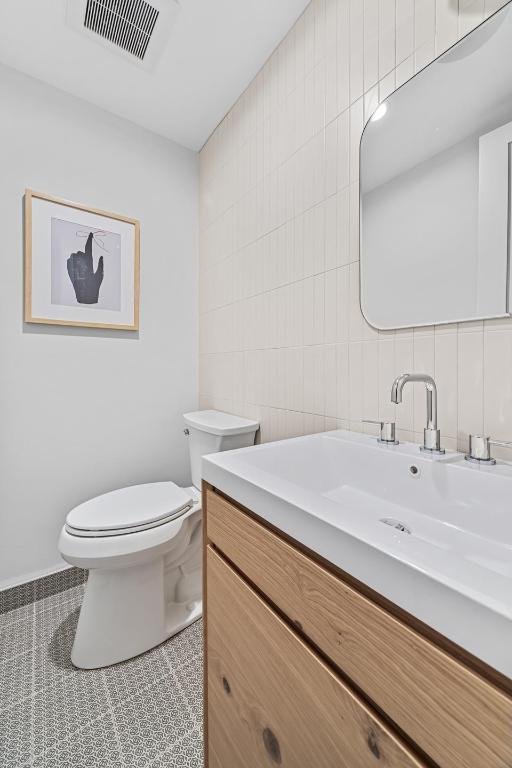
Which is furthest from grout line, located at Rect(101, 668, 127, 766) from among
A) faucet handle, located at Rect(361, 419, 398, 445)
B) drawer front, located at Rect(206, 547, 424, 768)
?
faucet handle, located at Rect(361, 419, 398, 445)

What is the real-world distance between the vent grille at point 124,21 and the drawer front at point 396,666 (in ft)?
5.55

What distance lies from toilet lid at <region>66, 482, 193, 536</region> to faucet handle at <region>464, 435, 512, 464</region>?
0.98 metres

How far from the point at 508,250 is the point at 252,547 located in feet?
2.45

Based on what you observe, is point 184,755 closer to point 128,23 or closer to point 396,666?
point 396,666

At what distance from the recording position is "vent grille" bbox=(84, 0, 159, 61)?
3.71ft

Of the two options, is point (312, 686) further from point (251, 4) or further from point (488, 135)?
point (251, 4)

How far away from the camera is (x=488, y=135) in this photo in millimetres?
680

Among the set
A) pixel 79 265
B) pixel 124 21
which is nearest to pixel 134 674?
pixel 79 265

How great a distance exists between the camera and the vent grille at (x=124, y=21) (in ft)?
3.71

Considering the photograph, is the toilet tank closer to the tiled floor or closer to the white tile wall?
the white tile wall

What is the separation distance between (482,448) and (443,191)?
57 centimetres

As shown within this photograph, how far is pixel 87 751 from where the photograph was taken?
0.86m

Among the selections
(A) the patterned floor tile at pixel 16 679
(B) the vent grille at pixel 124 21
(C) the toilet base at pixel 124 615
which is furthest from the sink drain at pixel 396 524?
(B) the vent grille at pixel 124 21

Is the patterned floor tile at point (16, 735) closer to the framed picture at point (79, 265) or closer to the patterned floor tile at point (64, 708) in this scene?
the patterned floor tile at point (64, 708)
